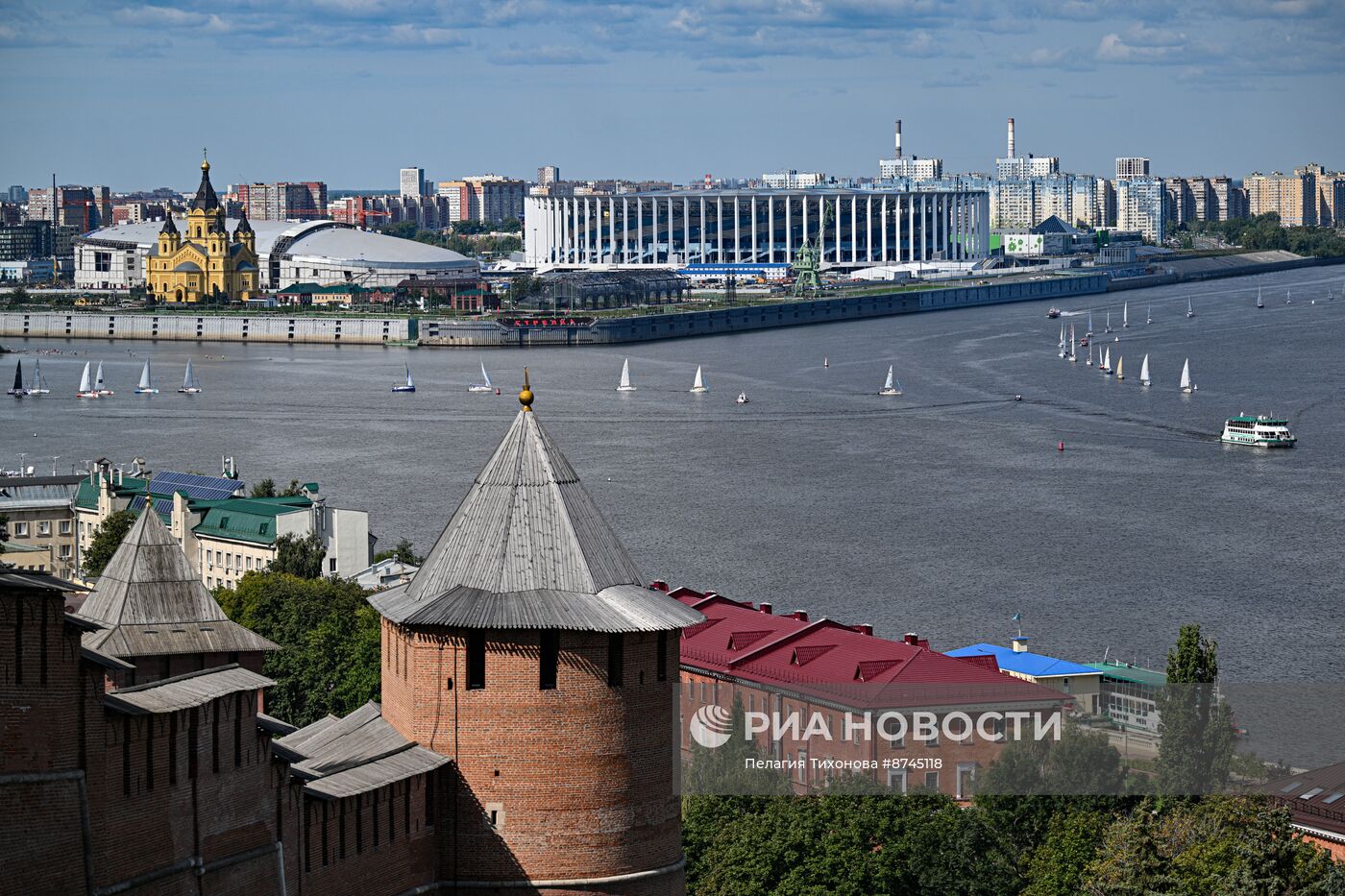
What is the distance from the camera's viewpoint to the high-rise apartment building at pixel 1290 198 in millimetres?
149750

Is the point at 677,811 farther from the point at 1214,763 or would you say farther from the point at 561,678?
the point at 1214,763

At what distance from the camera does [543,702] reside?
20.8 feet

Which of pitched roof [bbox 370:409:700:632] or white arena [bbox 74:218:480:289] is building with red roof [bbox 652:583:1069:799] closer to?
pitched roof [bbox 370:409:700:632]

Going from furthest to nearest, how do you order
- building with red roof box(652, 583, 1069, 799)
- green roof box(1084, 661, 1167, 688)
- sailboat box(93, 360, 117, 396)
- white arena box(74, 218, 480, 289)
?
1. white arena box(74, 218, 480, 289)
2. sailboat box(93, 360, 117, 396)
3. green roof box(1084, 661, 1167, 688)
4. building with red roof box(652, 583, 1069, 799)

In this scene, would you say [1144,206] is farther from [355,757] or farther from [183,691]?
[183,691]

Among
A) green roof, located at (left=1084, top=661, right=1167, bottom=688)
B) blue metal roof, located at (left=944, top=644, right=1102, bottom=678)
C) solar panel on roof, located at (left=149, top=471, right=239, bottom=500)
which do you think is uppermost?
solar panel on roof, located at (left=149, top=471, right=239, bottom=500)

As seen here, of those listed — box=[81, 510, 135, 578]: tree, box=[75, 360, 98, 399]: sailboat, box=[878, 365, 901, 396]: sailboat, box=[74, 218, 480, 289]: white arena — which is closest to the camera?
box=[81, 510, 135, 578]: tree

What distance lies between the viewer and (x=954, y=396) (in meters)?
40.5

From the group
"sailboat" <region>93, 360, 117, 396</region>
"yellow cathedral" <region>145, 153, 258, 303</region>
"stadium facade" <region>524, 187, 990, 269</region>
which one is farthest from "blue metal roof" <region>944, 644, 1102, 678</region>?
"stadium facade" <region>524, 187, 990, 269</region>

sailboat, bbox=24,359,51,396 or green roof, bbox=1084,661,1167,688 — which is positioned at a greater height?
sailboat, bbox=24,359,51,396

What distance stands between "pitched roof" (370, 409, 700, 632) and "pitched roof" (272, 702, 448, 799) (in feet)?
1.17

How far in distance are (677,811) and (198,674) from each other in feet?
5.02

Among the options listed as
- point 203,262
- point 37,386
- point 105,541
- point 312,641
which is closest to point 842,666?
point 312,641

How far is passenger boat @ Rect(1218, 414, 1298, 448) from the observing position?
107ft
